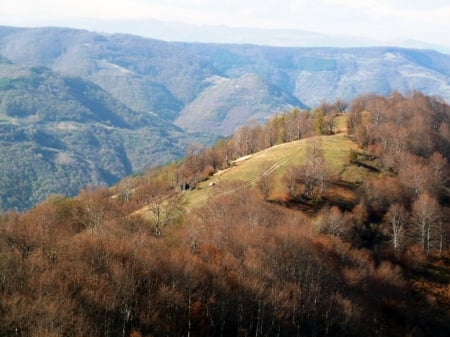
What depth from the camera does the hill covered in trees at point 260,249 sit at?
5191 centimetres

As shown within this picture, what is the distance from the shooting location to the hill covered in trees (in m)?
51.9

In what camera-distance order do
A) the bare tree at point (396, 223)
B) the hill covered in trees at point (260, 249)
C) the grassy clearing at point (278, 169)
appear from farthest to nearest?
the grassy clearing at point (278, 169) → the bare tree at point (396, 223) → the hill covered in trees at point (260, 249)

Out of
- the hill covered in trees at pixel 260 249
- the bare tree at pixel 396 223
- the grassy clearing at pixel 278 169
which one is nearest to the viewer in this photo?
the hill covered in trees at pixel 260 249

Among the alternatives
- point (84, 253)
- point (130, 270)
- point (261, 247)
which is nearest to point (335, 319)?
point (261, 247)

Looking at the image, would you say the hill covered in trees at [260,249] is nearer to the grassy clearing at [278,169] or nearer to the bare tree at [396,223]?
the bare tree at [396,223]

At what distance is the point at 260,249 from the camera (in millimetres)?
72125

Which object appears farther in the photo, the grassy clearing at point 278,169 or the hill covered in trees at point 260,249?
the grassy clearing at point 278,169

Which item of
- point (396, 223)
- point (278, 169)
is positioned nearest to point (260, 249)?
point (396, 223)

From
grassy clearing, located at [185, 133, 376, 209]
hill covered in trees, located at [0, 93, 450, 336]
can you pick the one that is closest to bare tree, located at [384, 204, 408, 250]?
hill covered in trees, located at [0, 93, 450, 336]

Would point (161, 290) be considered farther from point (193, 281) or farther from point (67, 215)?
point (67, 215)

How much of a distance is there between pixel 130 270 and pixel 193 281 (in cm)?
763

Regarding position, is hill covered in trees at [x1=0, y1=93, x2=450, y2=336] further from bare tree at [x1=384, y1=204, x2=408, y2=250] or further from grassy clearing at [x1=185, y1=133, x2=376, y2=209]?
grassy clearing at [x1=185, y1=133, x2=376, y2=209]

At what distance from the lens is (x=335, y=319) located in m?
69.3

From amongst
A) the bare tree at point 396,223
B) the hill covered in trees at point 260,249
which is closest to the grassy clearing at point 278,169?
the hill covered in trees at point 260,249
